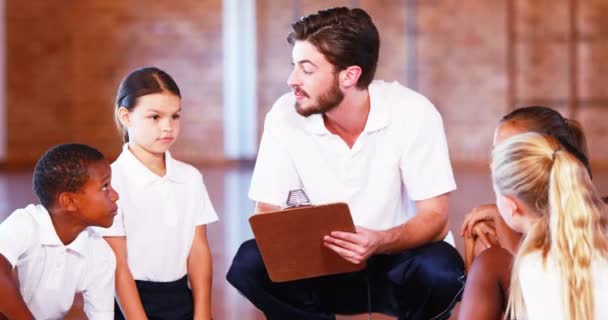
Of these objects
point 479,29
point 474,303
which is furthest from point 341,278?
point 479,29

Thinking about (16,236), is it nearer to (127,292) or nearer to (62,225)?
(62,225)

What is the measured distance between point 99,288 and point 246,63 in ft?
23.2

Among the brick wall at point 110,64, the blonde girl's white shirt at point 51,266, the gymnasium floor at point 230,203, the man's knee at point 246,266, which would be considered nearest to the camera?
the blonde girl's white shirt at point 51,266

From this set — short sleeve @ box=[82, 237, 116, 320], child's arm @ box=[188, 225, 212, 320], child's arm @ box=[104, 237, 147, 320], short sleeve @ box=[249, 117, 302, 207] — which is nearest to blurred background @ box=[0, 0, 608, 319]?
short sleeve @ box=[249, 117, 302, 207]

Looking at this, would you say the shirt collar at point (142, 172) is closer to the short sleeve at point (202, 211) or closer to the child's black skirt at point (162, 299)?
the short sleeve at point (202, 211)

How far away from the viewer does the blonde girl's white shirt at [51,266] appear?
108 inches

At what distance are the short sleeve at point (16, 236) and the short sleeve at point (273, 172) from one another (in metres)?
0.80

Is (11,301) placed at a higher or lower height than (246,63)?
higher

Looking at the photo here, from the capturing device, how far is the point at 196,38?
32.5 feet

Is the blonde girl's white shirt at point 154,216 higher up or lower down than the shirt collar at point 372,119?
lower down

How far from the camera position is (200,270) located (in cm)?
314

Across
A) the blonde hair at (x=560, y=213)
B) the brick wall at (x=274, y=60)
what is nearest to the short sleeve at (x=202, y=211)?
the blonde hair at (x=560, y=213)

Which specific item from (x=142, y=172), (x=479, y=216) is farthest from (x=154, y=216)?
(x=479, y=216)

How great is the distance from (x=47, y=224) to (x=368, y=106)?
1.09 metres
